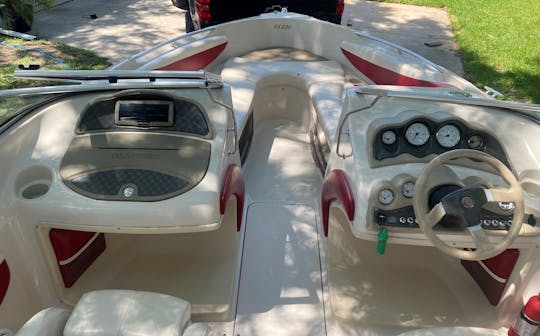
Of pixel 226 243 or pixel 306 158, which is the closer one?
pixel 226 243

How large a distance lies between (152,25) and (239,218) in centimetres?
635

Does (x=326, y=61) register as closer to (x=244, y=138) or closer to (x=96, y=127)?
(x=244, y=138)

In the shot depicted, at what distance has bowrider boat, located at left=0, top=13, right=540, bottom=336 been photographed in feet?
5.93

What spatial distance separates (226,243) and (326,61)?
96.3 inches

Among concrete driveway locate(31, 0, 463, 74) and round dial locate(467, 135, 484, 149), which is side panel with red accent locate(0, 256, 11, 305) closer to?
round dial locate(467, 135, 484, 149)

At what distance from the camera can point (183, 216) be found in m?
1.95

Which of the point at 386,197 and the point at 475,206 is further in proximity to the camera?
the point at 386,197

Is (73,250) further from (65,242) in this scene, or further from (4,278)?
(4,278)

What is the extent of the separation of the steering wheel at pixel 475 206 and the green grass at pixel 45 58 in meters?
5.27

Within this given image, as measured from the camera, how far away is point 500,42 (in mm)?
7211

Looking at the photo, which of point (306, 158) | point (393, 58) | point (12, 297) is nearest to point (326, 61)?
point (393, 58)

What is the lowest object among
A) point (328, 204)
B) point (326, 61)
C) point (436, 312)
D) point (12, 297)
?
point (436, 312)

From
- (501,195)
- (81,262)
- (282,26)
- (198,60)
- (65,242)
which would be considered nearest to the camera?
(501,195)

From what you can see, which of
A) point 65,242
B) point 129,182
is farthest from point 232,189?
point 65,242
